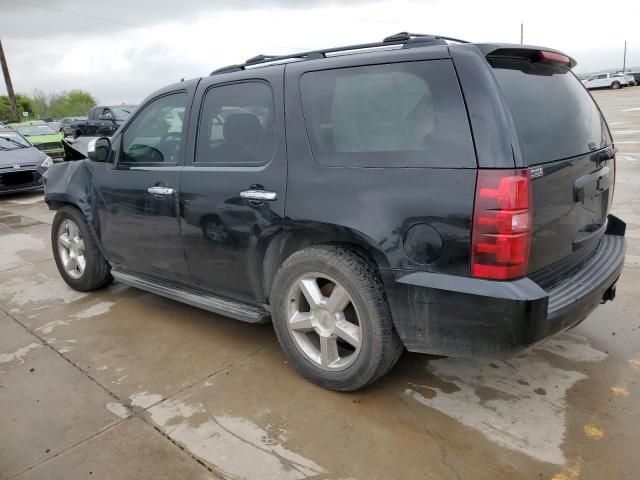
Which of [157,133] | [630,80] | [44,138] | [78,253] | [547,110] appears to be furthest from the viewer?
[630,80]

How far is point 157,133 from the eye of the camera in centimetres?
379

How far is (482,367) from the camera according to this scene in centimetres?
314

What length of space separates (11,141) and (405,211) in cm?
1219

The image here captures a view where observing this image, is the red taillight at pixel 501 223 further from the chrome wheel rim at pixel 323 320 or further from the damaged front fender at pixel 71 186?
the damaged front fender at pixel 71 186

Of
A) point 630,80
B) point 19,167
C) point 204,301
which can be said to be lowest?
point 204,301

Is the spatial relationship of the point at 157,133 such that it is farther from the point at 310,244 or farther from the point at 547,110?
the point at 547,110

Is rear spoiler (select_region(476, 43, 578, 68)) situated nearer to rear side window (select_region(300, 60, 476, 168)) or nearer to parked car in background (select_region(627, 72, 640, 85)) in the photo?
rear side window (select_region(300, 60, 476, 168))

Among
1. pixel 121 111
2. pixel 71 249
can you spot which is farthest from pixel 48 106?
pixel 71 249

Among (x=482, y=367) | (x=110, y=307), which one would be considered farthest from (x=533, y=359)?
(x=110, y=307)

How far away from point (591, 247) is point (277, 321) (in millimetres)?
1878

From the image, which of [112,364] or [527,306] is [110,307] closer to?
[112,364]

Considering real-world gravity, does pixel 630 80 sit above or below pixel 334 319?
above

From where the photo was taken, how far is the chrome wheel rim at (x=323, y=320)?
2760 mm

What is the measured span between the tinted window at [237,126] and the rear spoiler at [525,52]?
1261 millimetres
